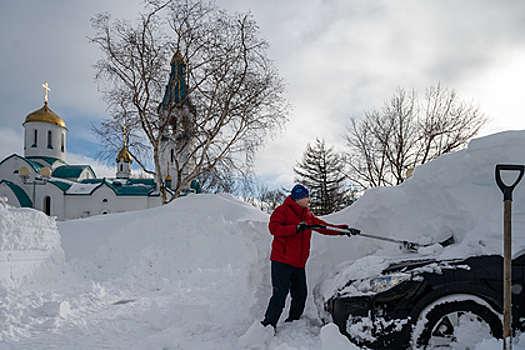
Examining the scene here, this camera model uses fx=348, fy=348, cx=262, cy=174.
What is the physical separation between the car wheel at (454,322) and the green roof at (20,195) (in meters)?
38.1

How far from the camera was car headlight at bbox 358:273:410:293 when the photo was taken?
3061 millimetres

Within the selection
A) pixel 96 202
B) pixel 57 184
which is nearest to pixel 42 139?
pixel 57 184

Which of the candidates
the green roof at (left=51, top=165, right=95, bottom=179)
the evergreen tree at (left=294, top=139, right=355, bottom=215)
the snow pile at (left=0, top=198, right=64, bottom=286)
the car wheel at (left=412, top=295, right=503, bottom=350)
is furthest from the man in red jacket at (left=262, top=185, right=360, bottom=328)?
the green roof at (left=51, top=165, right=95, bottom=179)

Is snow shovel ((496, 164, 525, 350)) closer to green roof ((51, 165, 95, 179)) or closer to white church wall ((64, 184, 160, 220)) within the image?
white church wall ((64, 184, 160, 220))

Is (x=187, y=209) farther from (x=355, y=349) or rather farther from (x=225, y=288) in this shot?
(x=355, y=349)

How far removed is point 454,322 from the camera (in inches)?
115

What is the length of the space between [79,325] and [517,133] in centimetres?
543

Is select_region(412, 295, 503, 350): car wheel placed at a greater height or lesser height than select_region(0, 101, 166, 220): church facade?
lesser

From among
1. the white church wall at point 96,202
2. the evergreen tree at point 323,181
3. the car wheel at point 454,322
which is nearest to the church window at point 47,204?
the white church wall at point 96,202

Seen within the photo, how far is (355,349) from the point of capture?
302 centimetres

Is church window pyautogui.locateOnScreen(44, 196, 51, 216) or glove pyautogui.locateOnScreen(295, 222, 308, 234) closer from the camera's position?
glove pyautogui.locateOnScreen(295, 222, 308, 234)

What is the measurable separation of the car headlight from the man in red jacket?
76 cm

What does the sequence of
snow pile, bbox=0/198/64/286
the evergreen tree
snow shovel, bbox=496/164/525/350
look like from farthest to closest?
1. the evergreen tree
2. snow pile, bbox=0/198/64/286
3. snow shovel, bbox=496/164/525/350

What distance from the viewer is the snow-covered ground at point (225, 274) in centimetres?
335
